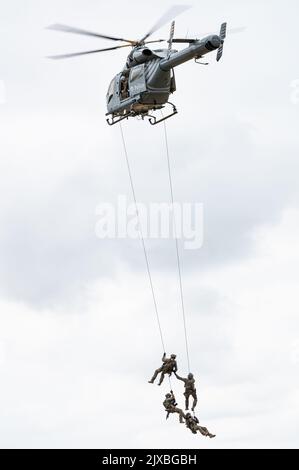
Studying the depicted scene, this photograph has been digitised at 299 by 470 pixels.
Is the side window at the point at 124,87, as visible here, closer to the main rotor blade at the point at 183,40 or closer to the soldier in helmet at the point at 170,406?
the main rotor blade at the point at 183,40

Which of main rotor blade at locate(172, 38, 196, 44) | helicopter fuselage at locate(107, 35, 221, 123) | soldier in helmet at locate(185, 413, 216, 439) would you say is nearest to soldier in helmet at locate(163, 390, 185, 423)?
soldier in helmet at locate(185, 413, 216, 439)

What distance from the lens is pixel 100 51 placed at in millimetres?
87438

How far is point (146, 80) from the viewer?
84750 millimetres

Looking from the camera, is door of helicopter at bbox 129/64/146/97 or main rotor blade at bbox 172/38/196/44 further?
door of helicopter at bbox 129/64/146/97

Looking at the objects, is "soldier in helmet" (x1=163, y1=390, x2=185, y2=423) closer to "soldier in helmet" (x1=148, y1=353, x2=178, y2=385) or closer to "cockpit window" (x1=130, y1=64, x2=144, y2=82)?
"soldier in helmet" (x1=148, y1=353, x2=178, y2=385)

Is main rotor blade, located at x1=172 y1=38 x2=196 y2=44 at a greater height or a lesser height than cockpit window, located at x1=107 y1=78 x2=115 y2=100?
lesser

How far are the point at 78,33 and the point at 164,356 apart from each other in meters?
15.8

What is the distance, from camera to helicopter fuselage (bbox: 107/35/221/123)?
83.9 m

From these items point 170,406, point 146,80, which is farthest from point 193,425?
point 146,80

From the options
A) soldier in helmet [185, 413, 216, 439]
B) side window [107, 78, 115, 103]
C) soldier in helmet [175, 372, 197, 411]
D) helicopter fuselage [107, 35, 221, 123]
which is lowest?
soldier in helmet [185, 413, 216, 439]

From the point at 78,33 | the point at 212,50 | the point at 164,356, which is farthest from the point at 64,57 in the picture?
the point at 164,356

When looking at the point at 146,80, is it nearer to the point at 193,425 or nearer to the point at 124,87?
the point at 124,87

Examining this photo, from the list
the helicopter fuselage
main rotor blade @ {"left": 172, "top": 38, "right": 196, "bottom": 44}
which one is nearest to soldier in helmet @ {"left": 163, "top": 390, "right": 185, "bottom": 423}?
the helicopter fuselage
